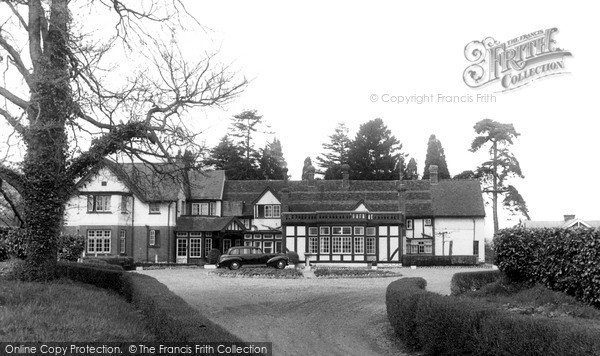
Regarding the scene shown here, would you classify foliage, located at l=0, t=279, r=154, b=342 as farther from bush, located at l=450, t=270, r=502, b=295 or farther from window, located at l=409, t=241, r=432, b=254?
window, located at l=409, t=241, r=432, b=254

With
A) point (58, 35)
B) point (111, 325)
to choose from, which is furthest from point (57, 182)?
point (111, 325)

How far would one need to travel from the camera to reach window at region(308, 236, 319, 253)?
48656 mm

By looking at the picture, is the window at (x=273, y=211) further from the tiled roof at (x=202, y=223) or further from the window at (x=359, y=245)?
the window at (x=359, y=245)

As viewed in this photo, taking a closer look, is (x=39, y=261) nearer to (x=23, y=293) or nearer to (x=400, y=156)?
(x=23, y=293)

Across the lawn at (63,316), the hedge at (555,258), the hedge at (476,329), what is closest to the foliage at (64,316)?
the lawn at (63,316)

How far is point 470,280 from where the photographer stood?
24297 mm

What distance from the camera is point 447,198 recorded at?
2115 inches

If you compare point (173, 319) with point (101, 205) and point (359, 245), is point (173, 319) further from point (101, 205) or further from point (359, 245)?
point (101, 205)

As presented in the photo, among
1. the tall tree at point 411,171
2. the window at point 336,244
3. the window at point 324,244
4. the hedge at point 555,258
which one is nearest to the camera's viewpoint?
the hedge at point 555,258

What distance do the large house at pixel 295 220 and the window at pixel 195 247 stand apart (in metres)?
0.08

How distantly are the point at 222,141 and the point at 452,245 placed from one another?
28597 mm

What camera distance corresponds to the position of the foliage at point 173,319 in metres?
7.79

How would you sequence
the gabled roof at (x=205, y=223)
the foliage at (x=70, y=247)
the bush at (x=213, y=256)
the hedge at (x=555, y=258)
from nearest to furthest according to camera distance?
the hedge at (x=555, y=258)
the foliage at (x=70, y=247)
the bush at (x=213, y=256)
the gabled roof at (x=205, y=223)

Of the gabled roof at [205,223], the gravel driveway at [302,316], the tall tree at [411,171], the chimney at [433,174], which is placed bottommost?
the gravel driveway at [302,316]
